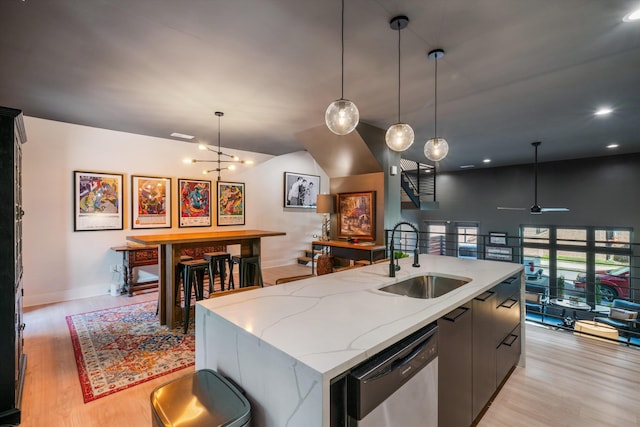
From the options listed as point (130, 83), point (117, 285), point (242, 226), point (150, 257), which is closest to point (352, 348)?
point (130, 83)

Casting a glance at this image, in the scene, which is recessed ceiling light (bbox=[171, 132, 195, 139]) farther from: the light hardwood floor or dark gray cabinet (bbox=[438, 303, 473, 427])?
dark gray cabinet (bbox=[438, 303, 473, 427])

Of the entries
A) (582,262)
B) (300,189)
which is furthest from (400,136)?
(582,262)

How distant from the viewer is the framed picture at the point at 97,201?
446 centimetres

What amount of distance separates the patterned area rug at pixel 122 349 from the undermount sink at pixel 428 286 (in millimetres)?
2038

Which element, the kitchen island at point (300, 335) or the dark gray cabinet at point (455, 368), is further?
the dark gray cabinet at point (455, 368)

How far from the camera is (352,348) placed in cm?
97

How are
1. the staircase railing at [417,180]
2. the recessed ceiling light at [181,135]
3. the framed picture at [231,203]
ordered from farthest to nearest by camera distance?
the staircase railing at [417,180], the framed picture at [231,203], the recessed ceiling light at [181,135]

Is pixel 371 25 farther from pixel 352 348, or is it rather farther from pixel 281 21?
pixel 352 348

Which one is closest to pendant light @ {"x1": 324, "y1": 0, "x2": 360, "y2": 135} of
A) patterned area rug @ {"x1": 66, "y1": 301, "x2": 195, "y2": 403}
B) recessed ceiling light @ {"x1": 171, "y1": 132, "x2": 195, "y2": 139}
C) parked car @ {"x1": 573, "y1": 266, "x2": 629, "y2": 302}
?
patterned area rug @ {"x1": 66, "y1": 301, "x2": 195, "y2": 403}

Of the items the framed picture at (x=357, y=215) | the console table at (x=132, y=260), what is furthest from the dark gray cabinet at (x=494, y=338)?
the console table at (x=132, y=260)

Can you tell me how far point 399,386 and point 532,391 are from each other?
182cm

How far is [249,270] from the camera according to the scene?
4121 millimetres

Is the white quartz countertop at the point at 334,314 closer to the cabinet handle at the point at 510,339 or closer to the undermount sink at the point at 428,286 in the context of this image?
the undermount sink at the point at 428,286

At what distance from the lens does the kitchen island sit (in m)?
0.89
